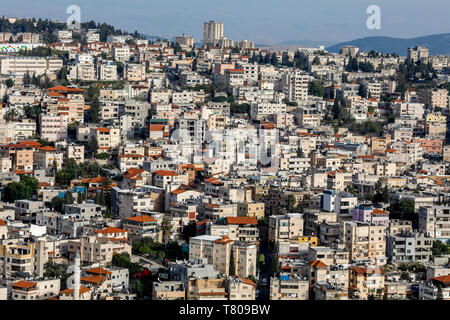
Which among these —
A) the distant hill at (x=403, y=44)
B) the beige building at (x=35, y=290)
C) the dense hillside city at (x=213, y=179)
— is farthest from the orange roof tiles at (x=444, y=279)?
the distant hill at (x=403, y=44)

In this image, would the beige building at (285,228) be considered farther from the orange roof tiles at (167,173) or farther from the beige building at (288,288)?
the orange roof tiles at (167,173)

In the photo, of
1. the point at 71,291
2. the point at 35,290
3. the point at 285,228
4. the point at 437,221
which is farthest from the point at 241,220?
the point at 35,290

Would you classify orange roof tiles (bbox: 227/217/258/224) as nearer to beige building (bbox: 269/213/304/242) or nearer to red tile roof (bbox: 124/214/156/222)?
beige building (bbox: 269/213/304/242)

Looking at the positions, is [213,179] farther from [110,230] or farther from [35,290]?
[35,290]

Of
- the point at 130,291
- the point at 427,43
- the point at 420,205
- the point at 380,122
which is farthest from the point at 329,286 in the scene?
the point at 427,43

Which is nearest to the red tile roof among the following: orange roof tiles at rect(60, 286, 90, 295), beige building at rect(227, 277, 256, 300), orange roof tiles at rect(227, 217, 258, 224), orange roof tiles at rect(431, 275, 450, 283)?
orange roof tiles at rect(227, 217, 258, 224)
